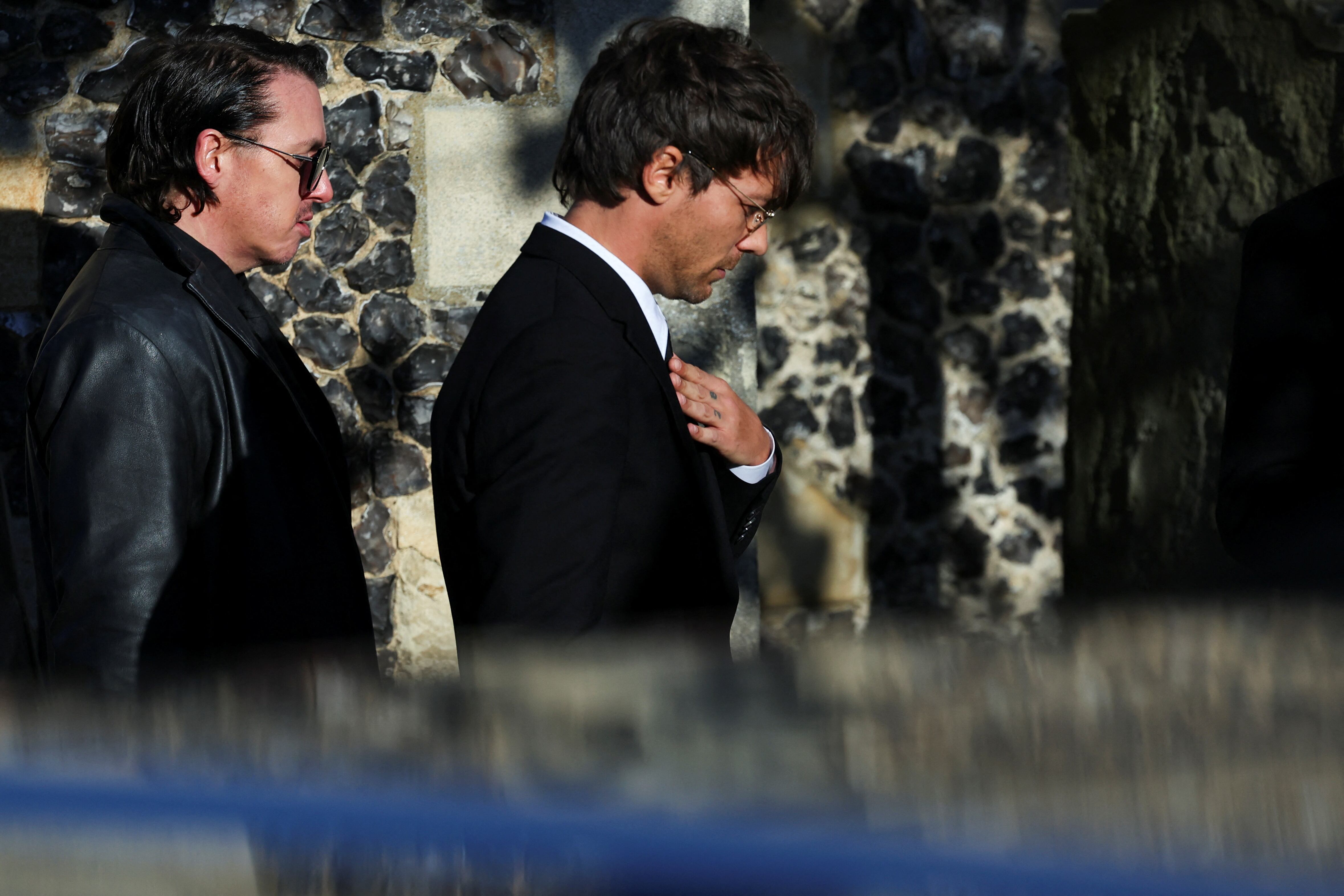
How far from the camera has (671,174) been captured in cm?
179

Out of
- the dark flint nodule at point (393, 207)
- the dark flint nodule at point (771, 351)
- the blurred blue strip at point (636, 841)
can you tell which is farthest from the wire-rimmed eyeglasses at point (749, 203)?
the dark flint nodule at point (771, 351)

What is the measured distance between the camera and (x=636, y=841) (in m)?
0.36

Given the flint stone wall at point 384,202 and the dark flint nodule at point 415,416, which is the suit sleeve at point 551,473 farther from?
the dark flint nodule at point 415,416

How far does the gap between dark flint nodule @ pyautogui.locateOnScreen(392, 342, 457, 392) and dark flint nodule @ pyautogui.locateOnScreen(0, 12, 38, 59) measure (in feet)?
4.41

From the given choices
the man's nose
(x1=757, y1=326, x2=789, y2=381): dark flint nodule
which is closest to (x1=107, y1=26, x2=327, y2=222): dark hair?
the man's nose

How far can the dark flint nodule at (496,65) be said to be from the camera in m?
3.46

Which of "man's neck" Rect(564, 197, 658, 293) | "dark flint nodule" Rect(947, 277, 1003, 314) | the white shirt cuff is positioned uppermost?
"dark flint nodule" Rect(947, 277, 1003, 314)

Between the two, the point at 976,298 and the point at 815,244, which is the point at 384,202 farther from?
the point at 976,298

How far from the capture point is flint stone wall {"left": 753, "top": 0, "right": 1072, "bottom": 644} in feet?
18.1

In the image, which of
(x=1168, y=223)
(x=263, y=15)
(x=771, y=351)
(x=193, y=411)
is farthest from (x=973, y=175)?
(x=193, y=411)

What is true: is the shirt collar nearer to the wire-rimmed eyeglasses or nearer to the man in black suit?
the man in black suit

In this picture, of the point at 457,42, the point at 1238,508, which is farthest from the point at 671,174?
the point at 457,42

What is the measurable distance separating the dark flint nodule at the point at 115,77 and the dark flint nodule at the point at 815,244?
2.96m

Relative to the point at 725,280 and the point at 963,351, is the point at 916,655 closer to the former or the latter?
the point at 725,280
